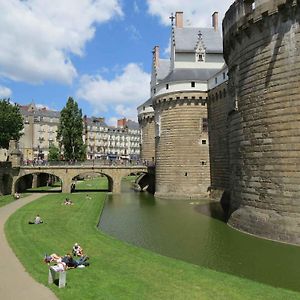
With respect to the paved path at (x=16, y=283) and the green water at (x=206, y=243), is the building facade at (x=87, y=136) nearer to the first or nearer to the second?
the green water at (x=206, y=243)

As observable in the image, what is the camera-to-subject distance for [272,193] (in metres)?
22.1

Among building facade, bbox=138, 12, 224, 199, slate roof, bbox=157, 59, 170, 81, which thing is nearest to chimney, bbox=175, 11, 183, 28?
slate roof, bbox=157, 59, 170, 81

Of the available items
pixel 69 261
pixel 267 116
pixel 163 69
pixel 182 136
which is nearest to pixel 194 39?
pixel 163 69

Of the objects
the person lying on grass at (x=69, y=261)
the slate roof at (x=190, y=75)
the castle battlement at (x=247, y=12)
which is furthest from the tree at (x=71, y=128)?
the person lying on grass at (x=69, y=261)

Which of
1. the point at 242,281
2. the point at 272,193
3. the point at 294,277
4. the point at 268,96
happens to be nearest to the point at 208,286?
the point at 242,281

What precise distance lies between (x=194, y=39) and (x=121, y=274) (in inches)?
1812

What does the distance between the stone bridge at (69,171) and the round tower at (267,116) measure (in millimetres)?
29283

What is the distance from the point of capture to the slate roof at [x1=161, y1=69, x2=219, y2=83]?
49.1 m

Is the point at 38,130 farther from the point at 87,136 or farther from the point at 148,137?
the point at 148,137

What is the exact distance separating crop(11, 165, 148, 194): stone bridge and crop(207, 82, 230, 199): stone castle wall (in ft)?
43.5

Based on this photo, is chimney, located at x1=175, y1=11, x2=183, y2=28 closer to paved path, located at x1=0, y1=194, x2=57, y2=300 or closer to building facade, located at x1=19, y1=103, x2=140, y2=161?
paved path, located at x1=0, y1=194, x2=57, y2=300

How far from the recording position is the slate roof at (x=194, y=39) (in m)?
54.0

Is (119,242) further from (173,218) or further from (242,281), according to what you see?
(173,218)

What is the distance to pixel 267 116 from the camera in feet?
74.3
